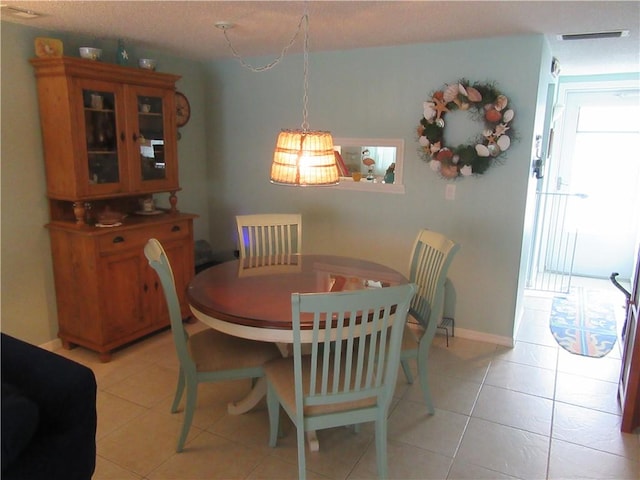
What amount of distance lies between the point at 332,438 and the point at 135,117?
248 centimetres

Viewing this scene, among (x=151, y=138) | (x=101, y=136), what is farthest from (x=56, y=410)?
(x=151, y=138)

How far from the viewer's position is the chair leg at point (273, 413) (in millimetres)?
2234

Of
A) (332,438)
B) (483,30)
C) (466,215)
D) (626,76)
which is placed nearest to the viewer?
(332,438)

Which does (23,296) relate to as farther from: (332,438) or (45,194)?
(332,438)

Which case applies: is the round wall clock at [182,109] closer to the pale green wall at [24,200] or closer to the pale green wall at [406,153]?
the pale green wall at [406,153]

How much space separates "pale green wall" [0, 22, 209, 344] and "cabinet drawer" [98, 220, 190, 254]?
0.50 m

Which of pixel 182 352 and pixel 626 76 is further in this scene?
pixel 626 76

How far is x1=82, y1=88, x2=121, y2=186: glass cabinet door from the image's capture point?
9.88 feet

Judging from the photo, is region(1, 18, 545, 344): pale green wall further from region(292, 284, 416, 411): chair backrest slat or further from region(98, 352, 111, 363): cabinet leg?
region(292, 284, 416, 411): chair backrest slat

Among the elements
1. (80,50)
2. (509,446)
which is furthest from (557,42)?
(80,50)

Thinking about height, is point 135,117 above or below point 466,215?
above

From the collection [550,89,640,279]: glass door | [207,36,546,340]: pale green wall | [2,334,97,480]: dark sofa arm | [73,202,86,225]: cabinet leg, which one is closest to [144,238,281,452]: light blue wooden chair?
[2,334,97,480]: dark sofa arm

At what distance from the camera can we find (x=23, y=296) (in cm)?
310

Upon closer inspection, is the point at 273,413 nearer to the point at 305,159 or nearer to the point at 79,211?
the point at 305,159
